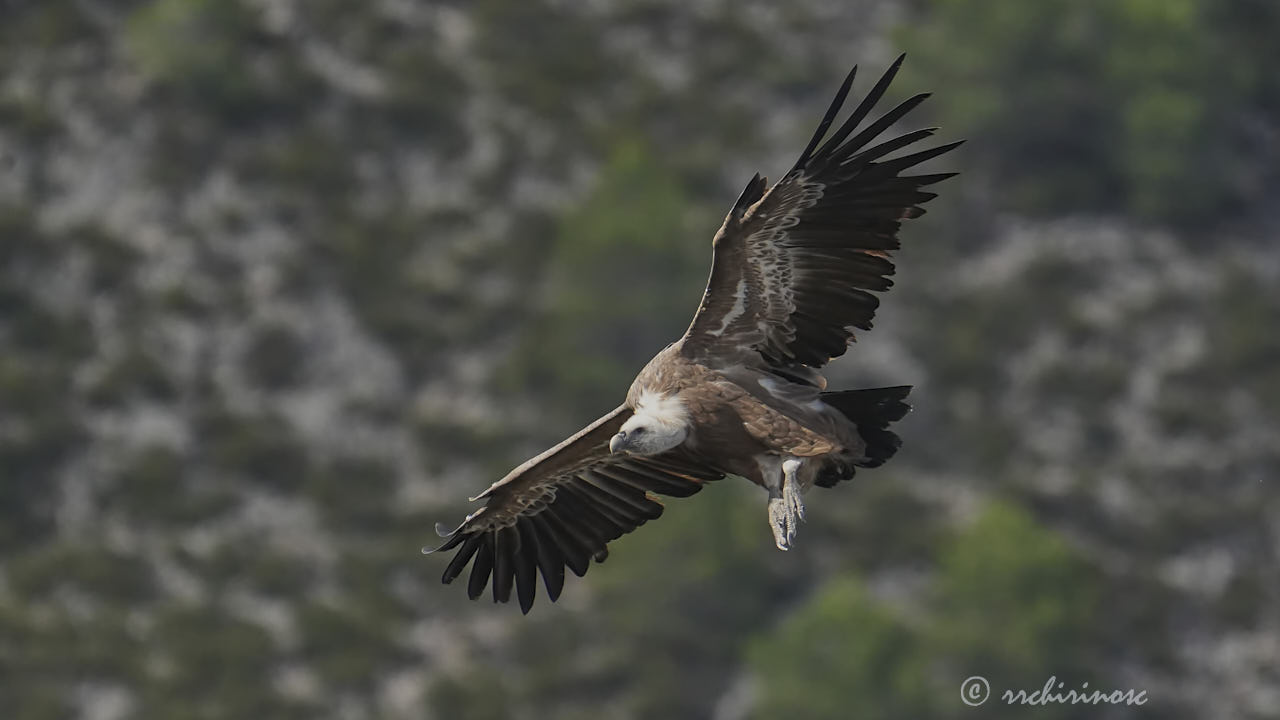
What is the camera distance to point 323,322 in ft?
194

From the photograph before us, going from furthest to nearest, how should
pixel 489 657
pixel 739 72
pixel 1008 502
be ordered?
pixel 739 72 < pixel 1008 502 < pixel 489 657

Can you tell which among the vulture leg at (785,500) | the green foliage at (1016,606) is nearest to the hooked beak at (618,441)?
the vulture leg at (785,500)

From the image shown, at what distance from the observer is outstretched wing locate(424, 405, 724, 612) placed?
16.4 meters

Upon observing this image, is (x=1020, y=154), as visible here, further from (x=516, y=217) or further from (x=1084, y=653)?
(x=1084, y=653)

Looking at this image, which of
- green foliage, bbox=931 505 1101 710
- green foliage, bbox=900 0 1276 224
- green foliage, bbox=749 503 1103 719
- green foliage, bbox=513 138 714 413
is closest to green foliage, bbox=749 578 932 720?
green foliage, bbox=749 503 1103 719

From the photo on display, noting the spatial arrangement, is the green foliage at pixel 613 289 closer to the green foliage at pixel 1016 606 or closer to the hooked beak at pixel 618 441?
the green foliage at pixel 1016 606

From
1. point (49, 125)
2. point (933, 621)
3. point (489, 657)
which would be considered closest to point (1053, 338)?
point (933, 621)

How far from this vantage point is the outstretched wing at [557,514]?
645 inches

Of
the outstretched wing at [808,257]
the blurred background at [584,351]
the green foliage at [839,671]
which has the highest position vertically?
the blurred background at [584,351]

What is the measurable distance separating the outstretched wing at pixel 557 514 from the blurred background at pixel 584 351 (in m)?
34.5

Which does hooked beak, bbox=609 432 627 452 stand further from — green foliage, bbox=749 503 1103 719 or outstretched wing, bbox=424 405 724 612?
green foliage, bbox=749 503 1103 719

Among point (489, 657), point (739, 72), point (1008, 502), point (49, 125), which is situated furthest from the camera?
point (739, 72)

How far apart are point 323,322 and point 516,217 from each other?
331 inches

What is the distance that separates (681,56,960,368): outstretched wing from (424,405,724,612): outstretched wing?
5.29 ft
